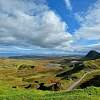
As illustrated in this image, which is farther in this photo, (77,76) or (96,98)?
(77,76)

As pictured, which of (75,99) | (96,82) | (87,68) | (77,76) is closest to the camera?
(75,99)

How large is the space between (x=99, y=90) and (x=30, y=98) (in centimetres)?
1121

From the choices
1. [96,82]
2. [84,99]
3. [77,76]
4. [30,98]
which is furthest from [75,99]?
[77,76]

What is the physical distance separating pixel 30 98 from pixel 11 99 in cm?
222

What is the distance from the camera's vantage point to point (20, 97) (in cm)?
3161

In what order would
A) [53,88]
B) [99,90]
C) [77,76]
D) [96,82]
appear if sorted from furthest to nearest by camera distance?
1. [77,76]
2. [96,82]
3. [53,88]
4. [99,90]

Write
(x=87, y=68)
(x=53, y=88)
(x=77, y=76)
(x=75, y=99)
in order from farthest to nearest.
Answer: (x=87, y=68) → (x=77, y=76) → (x=53, y=88) → (x=75, y=99)

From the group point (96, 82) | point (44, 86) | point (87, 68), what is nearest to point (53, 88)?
point (44, 86)

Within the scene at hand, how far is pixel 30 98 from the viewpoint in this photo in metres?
31.1

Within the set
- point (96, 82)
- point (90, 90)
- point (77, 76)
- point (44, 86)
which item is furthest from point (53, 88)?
point (90, 90)

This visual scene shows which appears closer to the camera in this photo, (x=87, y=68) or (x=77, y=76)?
(x=77, y=76)

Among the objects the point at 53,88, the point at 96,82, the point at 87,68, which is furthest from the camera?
the point at 87,68

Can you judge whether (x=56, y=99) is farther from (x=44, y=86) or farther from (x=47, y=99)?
(x=44, y=86)

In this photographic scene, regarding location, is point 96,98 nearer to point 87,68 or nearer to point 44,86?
point 44,86
